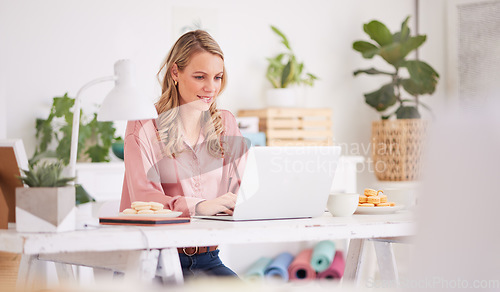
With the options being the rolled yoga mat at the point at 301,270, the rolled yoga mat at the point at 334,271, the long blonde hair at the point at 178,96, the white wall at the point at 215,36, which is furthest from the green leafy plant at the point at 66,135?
the rolled yoga mat at the point at 334,271

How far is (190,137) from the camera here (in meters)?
2.27

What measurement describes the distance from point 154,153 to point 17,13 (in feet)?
6.25

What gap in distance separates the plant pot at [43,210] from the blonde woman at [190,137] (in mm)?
626

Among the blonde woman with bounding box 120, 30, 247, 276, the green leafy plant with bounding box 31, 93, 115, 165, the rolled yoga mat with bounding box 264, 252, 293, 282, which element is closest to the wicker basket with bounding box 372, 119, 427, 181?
the rolled yoga mat with bounding box 264, 252, 293, 282

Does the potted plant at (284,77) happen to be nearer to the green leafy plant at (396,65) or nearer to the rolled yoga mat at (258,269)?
the green leafy plant at (396,65)

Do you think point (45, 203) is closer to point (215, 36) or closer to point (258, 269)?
point (258, 269)

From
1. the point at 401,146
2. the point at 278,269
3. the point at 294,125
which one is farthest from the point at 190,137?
the point at 401,146

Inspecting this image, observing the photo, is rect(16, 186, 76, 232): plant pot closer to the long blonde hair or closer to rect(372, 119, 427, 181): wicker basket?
the long blonde hair

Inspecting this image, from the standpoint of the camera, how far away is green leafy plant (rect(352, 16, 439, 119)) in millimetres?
4180

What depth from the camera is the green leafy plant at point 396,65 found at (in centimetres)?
418

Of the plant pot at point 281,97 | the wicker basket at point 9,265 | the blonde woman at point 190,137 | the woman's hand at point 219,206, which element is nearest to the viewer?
the woman's hand at point 219,206

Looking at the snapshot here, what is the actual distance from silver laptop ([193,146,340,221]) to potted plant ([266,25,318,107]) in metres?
2.34

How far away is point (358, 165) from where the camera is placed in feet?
15.1

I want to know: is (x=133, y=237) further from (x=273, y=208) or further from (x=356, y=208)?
(x=356, y=208)
